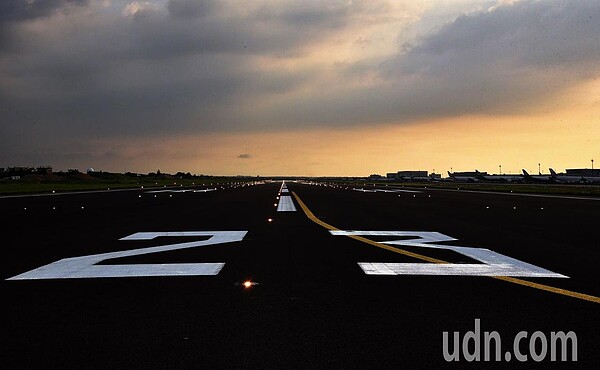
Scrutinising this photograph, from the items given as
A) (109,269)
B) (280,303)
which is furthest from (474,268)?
(109,269)

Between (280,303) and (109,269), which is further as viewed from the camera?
(109,269)

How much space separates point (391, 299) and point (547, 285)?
9.16ft

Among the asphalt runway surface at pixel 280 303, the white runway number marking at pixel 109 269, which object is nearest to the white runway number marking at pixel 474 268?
the asphalt runway surface at pixel 280 303

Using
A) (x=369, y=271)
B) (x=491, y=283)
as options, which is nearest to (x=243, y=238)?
(x=369, y=271)

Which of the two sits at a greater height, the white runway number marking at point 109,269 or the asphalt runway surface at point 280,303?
the white runway number marking at point 109,269

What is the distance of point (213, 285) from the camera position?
772cm

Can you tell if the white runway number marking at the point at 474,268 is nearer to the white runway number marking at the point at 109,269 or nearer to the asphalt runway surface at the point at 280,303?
the asphalt runway surface at the point at 280,303

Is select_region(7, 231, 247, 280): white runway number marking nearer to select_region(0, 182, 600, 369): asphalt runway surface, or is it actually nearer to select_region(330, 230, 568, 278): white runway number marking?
select_region(0, 182, 600, 369): asphalt runway surface

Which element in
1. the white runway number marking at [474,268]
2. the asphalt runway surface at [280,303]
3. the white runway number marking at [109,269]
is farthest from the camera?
the white runway number marking at [474,268]

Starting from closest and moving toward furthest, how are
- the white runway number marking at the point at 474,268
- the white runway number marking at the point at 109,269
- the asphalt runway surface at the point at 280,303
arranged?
the asphalt runway surface at the point at 280,303 < the white runway number marking at the point at 109,269 < the white runway number marking at the point at 474,268

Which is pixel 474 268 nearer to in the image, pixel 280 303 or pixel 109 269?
pixel 280 303

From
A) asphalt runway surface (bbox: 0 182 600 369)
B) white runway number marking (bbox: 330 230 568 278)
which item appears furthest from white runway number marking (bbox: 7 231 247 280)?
white runway number marking (bbox: 330 230 568 278)

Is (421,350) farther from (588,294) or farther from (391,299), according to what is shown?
(588,294)

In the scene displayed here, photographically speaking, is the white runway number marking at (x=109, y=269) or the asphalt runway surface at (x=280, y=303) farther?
the white runway number marking at (x=109, y=269)
